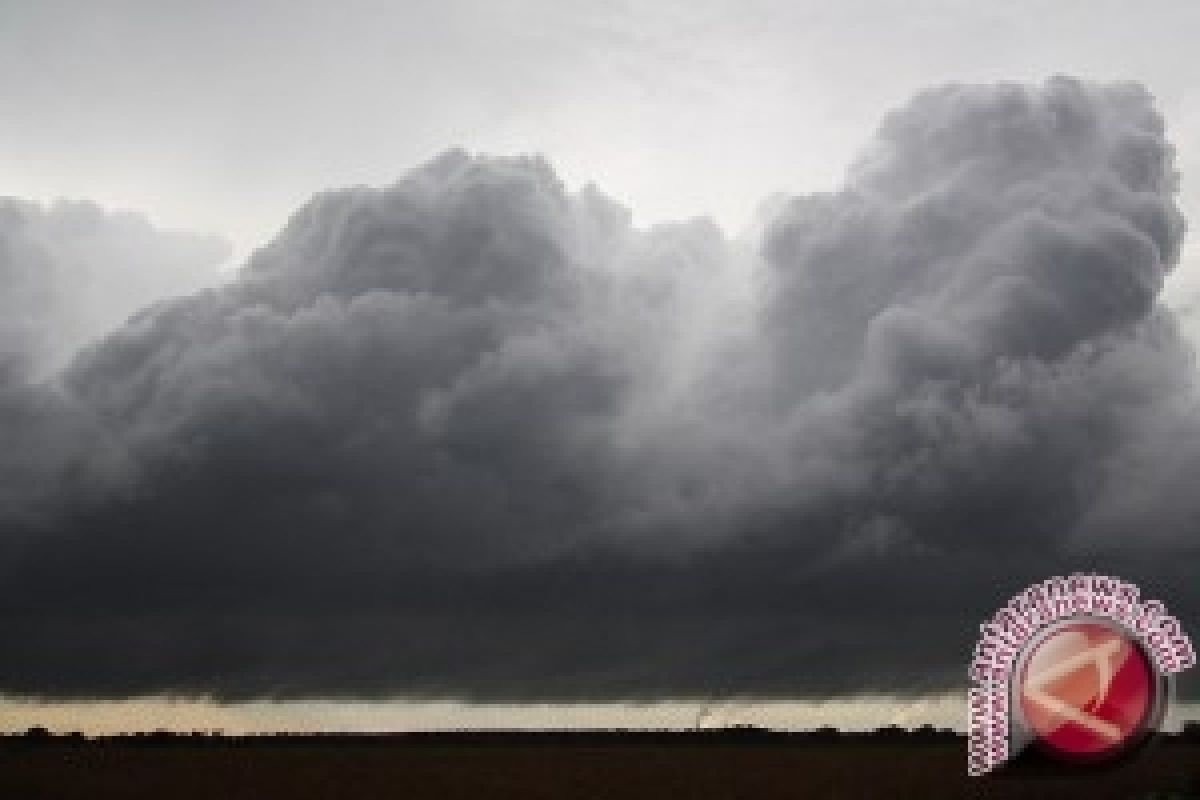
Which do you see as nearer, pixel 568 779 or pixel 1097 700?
pixel 1097 700

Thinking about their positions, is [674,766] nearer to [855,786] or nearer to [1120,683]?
[855,786]

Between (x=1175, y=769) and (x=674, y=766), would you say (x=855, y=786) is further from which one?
(x=674, y=766)

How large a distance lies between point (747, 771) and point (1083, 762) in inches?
2328

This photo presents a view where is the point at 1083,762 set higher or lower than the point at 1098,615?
lower

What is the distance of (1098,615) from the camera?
69.4 meters

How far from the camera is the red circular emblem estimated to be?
68312mm

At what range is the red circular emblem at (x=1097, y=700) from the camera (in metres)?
68.3

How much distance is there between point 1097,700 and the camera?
69750mm

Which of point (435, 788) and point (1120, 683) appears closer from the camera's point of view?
point (1120, 683)

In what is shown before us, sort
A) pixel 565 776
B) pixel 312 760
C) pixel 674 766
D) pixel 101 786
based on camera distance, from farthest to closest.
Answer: pixel 312 760
pixel 674 766
pixel 565 776
pixel 101 786

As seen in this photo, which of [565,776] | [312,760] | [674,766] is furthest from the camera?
[312,760]

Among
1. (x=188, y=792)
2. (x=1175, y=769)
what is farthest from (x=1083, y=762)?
(x=188, y=792)

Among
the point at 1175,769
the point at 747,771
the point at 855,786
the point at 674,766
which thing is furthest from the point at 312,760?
the point at 1175,769

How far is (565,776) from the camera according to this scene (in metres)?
124
